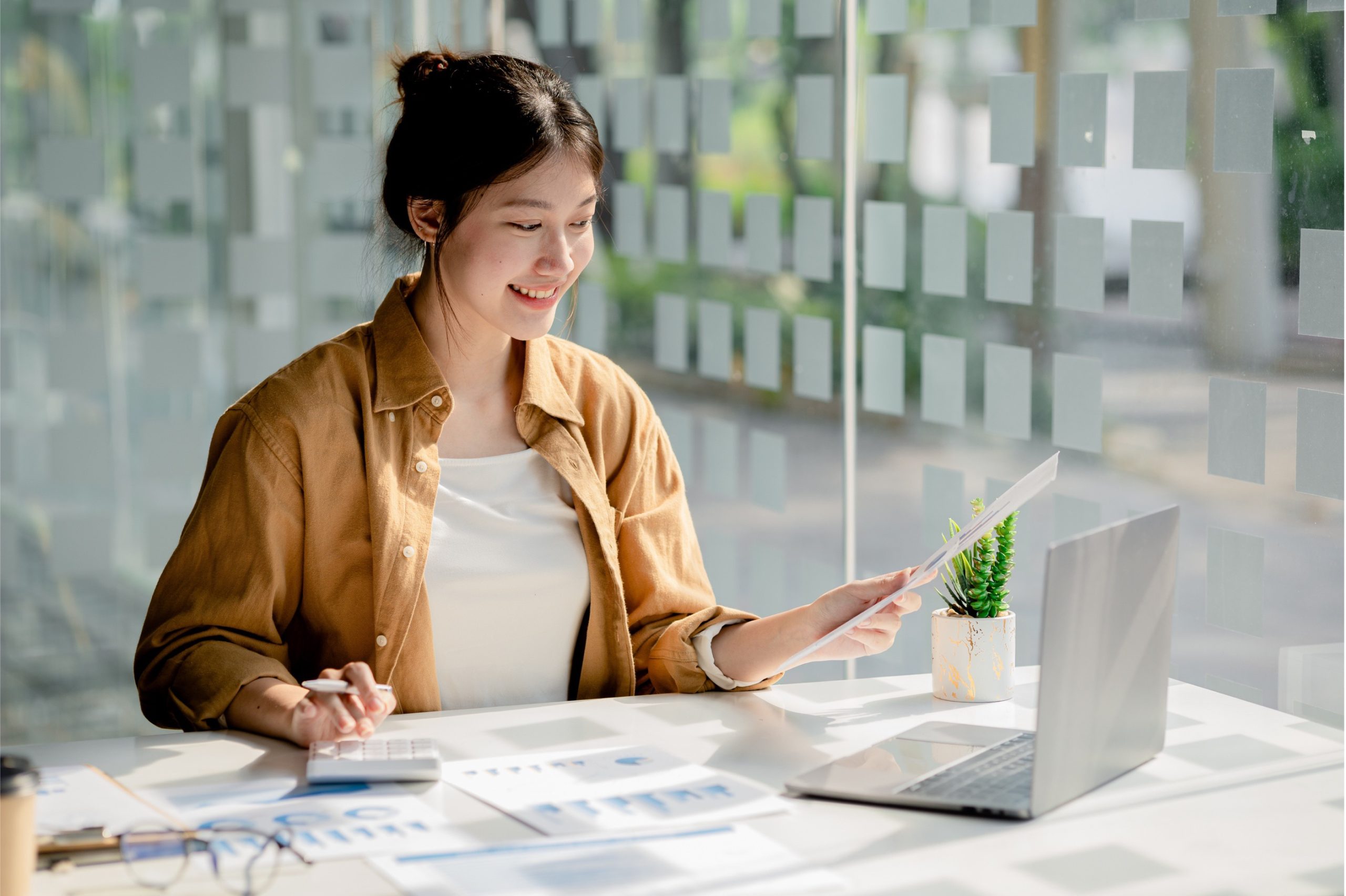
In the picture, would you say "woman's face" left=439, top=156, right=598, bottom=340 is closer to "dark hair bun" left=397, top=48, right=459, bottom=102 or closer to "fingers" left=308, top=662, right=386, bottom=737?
"dark hair bun" left=397, top=48, right=459, bottom=102

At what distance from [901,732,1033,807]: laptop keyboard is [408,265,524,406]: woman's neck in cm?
81

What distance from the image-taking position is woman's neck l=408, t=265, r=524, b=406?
2012 mm

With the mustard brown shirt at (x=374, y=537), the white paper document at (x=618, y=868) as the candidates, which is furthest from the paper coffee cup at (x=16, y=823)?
the mustard brown shirt at (x=374, y=537)

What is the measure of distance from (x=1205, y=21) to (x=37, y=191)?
8.61ft

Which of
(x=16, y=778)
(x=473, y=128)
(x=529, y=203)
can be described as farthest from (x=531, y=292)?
(x=16, y=778)

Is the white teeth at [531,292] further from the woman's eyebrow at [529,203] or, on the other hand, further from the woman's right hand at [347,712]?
the woman's right hand at [347,712]

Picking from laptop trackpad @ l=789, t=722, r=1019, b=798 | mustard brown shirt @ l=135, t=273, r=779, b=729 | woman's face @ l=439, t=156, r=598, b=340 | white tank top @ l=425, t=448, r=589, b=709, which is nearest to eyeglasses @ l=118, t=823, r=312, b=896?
mustard brown shirt @ l=135, t=273, r=779, b=729

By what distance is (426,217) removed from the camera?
202cm

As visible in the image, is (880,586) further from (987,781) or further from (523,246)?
(523,246)

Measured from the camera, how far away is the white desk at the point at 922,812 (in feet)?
4.19

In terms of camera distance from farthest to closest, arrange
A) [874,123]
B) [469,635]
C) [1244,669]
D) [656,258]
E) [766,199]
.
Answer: [656,258] < [766,199] < [874,123] < [1244,669] < [469,635]

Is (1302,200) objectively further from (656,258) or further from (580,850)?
(656,258)

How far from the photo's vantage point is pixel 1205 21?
6.97ft

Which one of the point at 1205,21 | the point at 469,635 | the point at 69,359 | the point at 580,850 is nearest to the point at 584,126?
the point at 469,635
